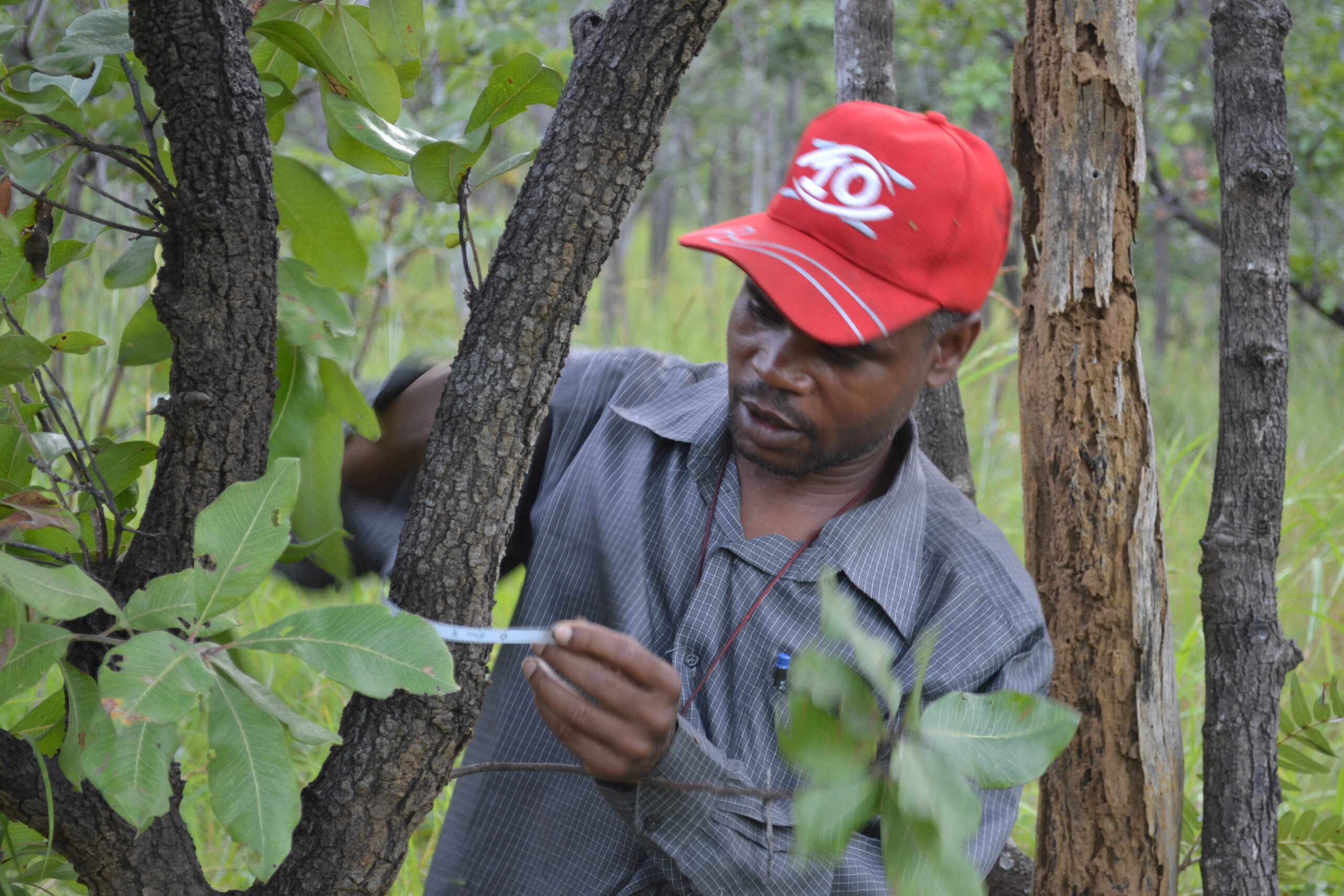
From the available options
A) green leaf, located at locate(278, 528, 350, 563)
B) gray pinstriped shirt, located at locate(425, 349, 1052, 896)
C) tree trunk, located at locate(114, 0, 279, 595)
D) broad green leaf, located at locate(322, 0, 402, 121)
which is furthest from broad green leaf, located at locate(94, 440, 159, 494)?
gray pinstriped shirt, located at locate(425, 349, 1052, 896)

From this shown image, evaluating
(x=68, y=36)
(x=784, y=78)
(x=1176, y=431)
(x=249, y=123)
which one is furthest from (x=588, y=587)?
(x=784, y=78)

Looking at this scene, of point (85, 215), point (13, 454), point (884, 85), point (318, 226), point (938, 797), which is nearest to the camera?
point (938, 797)

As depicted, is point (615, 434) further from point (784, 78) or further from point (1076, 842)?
point (784, 78)

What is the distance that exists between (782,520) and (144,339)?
2.40ft

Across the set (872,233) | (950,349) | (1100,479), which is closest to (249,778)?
(872,233)

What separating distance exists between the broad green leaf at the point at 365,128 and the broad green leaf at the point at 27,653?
440mm

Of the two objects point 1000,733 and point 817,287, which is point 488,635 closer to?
point 1000,733

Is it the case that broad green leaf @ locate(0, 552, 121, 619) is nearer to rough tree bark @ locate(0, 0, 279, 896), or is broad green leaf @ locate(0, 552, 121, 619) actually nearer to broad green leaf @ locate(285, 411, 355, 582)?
rough tree bark @ locate(0, 0, 279, 896)

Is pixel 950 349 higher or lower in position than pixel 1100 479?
higher

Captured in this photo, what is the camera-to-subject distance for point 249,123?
0.87 meters

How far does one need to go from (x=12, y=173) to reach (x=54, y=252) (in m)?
0.21

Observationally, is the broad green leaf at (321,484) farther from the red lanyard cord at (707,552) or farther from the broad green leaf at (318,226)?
the red lanyard cord at (707,552)

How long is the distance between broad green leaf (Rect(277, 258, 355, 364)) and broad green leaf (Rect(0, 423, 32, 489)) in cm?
23

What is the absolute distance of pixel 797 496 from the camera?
1.35 metres
